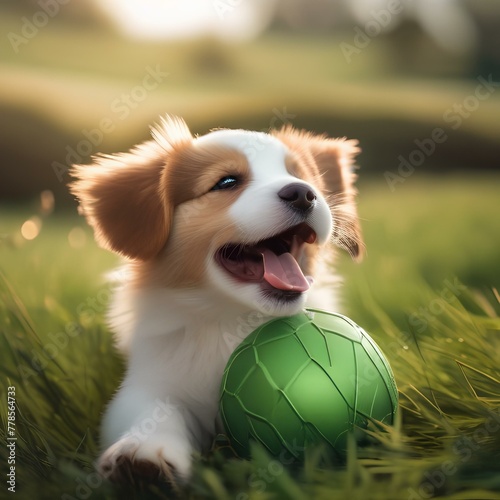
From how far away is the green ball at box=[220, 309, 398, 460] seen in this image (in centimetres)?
190

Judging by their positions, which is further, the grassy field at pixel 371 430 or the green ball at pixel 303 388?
the green ball at pixel 303 388

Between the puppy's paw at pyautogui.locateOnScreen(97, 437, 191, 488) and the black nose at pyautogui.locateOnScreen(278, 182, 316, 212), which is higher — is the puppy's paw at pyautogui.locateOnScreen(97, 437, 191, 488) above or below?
below

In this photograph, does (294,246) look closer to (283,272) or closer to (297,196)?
(283,272)

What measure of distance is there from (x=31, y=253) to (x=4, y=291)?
7.87ft

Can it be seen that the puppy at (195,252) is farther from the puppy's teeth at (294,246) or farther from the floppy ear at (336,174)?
the floppy ear at (336,174)

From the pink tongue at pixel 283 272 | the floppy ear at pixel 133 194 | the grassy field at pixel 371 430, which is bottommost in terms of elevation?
the grassy field at pixel 371 430

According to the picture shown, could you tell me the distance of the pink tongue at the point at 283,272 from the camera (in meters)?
2.10

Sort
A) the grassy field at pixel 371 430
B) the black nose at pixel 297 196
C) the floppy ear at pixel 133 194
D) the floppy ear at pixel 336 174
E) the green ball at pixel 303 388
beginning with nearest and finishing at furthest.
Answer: the grassy field at pixel 371 430 → the green ball at pixel 303 388 → the black nose at pixel 297 196 → the floppy ear at pixel 133 194 → the floppy ear at pixel 336 174

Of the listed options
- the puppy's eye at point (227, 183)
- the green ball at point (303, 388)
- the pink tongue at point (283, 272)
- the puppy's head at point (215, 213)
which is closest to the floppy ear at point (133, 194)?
the puppy's head at point (215, 213)

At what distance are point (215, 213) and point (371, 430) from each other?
82 cm

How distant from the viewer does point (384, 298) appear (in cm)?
400

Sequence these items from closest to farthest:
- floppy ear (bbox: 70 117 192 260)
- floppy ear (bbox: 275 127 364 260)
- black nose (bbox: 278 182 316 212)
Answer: black nose (bbox: 278 182 316 212) < floppy ear (bbox: 70 117 192 260) < floppy ear (bbox: 275 127 364 260)

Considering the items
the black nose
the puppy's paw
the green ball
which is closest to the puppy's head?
the black nose

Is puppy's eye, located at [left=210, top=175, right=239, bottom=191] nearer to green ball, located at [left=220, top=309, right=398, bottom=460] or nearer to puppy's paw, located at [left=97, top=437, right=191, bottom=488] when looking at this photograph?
green ball, located at [left=220, top=309, right=398, bottom=460]
